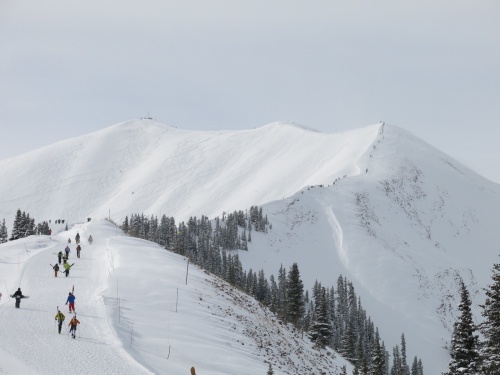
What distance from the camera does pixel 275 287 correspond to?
307ft

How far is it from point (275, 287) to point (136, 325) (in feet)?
233

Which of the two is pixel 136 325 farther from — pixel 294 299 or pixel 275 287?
pixel 275 287

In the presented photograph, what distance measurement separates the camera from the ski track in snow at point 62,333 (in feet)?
62.0

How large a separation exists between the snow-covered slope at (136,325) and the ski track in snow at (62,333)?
0.04 m

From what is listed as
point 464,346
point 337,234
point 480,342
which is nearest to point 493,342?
point 480,342

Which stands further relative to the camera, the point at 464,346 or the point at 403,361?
the point at 403,361

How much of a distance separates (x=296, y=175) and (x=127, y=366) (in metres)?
169

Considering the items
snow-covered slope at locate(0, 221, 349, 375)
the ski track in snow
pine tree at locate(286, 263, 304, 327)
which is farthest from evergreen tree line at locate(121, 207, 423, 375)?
the ski track in snow

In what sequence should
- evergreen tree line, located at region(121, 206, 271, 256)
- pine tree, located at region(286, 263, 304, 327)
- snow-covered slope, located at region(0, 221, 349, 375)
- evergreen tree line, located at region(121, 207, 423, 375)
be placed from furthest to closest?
1. evergreen tree line, located at region(121, 206, 271, 256)
2. evergreen tree line, located at region(121, 207, 423, 375)
3. pine tree, located at region(286, 263, 304, 327)
4. snow-covered slope, located at region(0, 221, 349, 375)

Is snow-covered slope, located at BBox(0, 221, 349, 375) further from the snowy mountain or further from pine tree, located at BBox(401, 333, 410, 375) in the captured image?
the snowy mountain

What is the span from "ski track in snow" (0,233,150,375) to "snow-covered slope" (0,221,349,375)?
0.04 meters

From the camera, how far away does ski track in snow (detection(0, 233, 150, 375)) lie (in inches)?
744

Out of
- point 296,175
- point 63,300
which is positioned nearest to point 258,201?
point 296,175

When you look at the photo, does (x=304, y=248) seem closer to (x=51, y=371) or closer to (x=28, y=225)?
(x=28, y=225)
